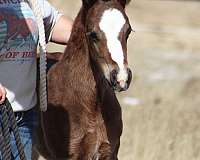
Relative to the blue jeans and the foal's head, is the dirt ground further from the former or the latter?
the blue jeans

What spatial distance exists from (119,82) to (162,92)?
25.7 ft

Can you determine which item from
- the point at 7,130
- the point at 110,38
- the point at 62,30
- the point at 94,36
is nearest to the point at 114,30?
the point at 110,38

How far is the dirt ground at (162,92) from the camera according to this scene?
7688mm

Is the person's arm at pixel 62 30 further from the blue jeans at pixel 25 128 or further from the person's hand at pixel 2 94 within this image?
the person's hand at pixel 2 94

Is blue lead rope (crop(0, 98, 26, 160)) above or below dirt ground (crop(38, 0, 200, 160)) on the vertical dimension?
above

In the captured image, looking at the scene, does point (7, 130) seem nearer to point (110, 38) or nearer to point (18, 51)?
point (18, 51)

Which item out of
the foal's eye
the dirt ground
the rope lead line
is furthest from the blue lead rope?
the dirt ground

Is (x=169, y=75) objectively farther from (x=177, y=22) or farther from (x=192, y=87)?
(x=177, y=22)

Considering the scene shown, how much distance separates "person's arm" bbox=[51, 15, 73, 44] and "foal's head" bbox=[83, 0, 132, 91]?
13cm

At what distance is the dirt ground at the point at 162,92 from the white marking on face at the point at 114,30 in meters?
2.67

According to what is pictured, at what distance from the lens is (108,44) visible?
191 inches

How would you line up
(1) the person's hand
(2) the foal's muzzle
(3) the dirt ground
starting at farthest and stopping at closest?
(3) the dirt ground
(2) the foal's muzzle
(1) the person's hand

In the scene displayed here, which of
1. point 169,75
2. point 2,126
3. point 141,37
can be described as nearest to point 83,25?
point 2,126

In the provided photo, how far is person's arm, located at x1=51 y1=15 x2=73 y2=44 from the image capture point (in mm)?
5099
